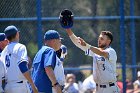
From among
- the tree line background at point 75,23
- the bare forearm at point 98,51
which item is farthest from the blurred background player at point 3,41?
the tree line background at point 75,23

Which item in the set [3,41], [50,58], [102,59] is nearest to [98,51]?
[102,59]

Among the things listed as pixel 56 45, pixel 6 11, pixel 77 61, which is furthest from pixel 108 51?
Result: pixel 77 61

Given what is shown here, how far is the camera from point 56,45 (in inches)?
357

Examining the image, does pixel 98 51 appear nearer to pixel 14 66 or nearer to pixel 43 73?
pixel 43 73

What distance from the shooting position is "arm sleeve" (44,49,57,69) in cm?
879

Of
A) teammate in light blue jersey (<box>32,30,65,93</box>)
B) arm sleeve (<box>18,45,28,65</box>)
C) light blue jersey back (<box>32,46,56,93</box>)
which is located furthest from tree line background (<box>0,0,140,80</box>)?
arm sleeve (<box>18,45,28,65</box>)

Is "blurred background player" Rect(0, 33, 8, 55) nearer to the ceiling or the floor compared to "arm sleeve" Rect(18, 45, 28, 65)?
nearer to the ceiling

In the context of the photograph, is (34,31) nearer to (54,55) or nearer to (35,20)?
(35,20)

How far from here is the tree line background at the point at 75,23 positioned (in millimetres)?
12211

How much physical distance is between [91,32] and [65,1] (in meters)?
1.01

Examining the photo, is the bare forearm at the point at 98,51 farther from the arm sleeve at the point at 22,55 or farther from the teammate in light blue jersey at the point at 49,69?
the arm sleeve at the point at 22,55

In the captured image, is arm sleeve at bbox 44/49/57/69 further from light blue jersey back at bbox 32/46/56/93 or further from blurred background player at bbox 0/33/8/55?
blurred background player at bbox 0/33/8/55

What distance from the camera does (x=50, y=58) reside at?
8.83 meters

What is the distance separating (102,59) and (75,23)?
391cm
